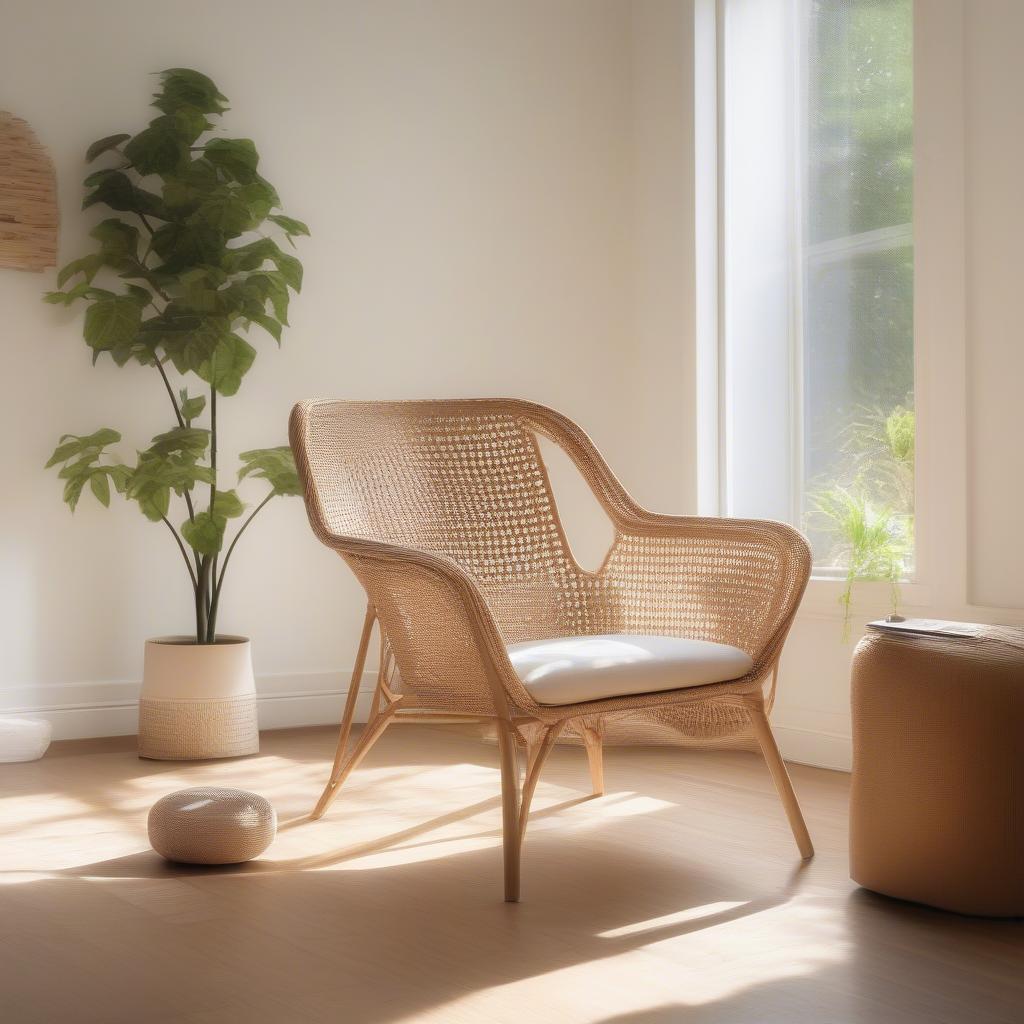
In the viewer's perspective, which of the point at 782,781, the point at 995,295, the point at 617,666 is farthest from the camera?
the point at 995,295

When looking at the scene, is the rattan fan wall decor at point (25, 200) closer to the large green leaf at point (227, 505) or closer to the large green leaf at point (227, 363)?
the large green leaf at point (227, 363)

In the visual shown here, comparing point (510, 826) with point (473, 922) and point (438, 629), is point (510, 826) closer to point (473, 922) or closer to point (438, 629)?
point (473, 922)

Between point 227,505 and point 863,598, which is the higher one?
point 227,505

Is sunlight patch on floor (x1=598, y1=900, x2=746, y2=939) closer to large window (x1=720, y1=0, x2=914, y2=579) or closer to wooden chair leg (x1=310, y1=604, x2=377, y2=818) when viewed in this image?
wooden chair leg (x1=310, y1=604, x2=377, y2=818)

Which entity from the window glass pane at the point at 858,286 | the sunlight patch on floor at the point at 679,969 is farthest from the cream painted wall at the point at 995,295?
the sunlight patch on floor at the point at 679,969

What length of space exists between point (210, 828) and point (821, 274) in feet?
7.50

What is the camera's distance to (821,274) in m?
3.56

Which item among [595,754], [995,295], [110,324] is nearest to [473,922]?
[595,754]

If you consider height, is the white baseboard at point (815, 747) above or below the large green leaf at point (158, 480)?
below

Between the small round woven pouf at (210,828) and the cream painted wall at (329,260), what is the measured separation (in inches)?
54.9

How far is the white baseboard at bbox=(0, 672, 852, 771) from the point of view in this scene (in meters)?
3.30

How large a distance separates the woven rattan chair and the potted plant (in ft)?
2.24

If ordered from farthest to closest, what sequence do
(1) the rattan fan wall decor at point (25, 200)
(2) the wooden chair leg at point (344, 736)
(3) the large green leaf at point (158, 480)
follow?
(1) the rattan fan wall decor at point (25, 200) → (3) the large green leaf at point (158, 480) → (2) the wooden chair leg at point (344, 736)

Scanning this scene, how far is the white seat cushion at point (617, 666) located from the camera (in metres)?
2.08
